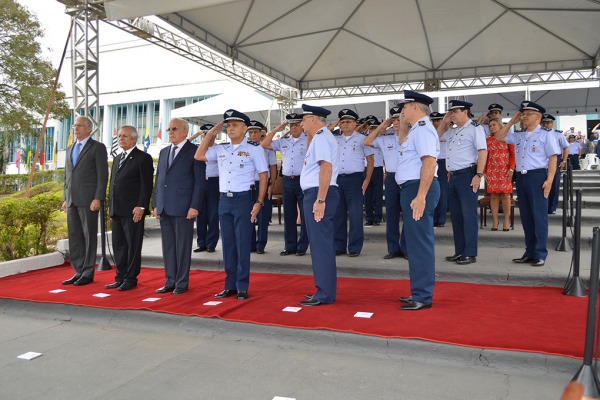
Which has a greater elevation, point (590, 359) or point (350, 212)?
point (350, 212)

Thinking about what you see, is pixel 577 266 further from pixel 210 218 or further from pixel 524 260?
pixel 210 218

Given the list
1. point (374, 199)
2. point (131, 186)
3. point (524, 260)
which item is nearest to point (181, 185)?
point (131, 186)

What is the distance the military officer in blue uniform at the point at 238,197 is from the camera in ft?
14.4

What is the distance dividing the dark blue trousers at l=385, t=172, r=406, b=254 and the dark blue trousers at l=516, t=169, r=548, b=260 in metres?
1.38

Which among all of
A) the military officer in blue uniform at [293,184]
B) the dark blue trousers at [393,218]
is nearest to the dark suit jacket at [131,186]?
the military officer in blue uniform at [293,184]

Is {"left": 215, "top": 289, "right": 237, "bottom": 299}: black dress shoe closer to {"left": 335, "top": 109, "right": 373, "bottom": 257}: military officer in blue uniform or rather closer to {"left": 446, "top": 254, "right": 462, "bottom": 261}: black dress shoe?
{"left": 335, "top": 109, "right": 373, "bottom": 257}: military officer in blue uniform

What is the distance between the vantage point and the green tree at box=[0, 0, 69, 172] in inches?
631

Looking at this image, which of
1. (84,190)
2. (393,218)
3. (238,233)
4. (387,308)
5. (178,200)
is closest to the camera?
(387,308)

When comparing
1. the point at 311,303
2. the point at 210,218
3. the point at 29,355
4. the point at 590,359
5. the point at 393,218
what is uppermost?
the point at 393,218

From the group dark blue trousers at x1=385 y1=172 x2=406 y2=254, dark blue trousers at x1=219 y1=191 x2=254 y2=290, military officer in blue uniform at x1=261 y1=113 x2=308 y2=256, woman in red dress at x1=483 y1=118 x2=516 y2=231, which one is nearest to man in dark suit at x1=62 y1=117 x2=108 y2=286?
dark blue trousers at x1=219 y1=191 x2=254 y2=290

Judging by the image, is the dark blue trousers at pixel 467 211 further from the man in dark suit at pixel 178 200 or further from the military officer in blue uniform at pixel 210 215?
the military officer in blue uniform at pixel 210 215

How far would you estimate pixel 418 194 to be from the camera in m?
3.68

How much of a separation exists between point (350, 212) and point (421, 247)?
230cm

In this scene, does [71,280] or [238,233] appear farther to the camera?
[71,280]
